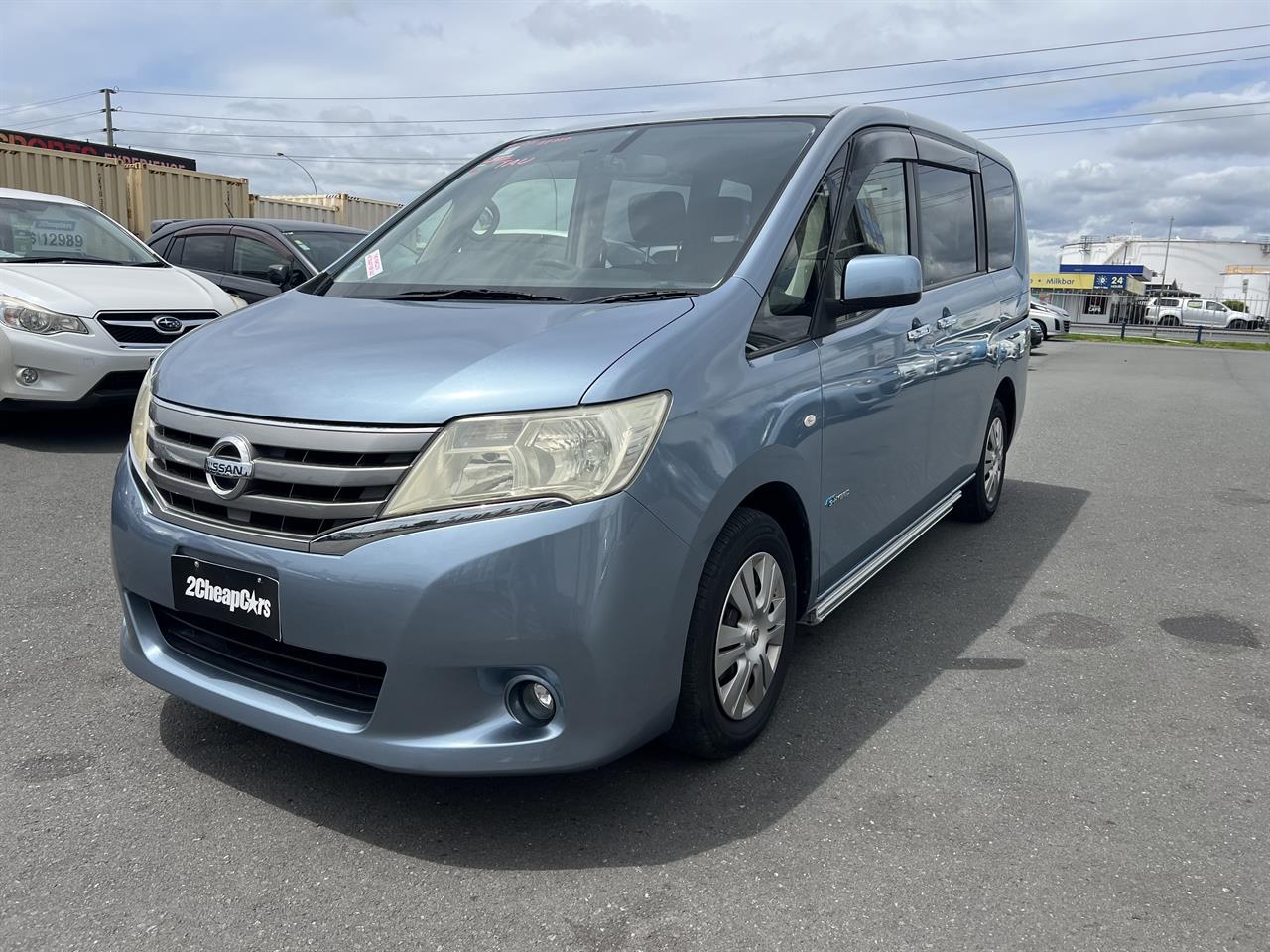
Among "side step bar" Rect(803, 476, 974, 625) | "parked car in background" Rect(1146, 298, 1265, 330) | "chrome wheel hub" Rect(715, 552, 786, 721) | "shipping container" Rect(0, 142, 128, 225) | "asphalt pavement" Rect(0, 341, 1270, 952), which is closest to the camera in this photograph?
"asphalt pavement" Rect(0, 341, 1270, 952)

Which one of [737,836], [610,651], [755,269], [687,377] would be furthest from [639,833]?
[755,269]

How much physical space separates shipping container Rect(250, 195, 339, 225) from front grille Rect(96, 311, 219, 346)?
11.3 meters

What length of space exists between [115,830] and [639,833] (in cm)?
129

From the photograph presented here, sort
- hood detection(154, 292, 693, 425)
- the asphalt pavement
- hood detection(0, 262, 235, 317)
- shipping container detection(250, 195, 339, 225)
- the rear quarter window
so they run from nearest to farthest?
1. the asphalt pavement
2. hood detection(154, 292, 693, 425)
3. the rear quarter window
4. hood detection(0, 262, 235, 317)
5. shipping container detection(250, 195, 339, 225)

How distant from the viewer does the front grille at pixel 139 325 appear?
271 inches

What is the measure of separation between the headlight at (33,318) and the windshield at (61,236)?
0.80 m

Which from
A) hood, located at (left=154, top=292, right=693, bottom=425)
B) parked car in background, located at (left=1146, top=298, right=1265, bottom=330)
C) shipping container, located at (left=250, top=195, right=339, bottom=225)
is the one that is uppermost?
shipping container, located at (left=250, top=195, right=339, bottom=225)

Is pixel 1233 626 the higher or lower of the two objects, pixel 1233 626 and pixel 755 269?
the lower

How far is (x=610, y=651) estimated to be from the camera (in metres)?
2.39

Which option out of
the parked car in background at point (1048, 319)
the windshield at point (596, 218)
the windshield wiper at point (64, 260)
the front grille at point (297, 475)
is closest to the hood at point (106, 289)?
the windshield wiper at point (64, 260)

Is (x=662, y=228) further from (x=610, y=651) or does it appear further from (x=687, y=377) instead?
(x=610, y=651)

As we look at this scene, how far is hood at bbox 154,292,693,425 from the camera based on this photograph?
7.93 ft

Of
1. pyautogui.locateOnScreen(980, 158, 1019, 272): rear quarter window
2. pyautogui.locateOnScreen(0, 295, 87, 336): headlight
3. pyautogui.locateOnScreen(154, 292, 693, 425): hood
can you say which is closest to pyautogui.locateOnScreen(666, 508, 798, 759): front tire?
pyautogui.locateOnScreen(154, 292, 693, 425): hood

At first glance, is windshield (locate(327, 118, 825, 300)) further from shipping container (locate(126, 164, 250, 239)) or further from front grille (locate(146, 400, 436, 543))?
shipping container (locate(126, 164, 250, 239))
